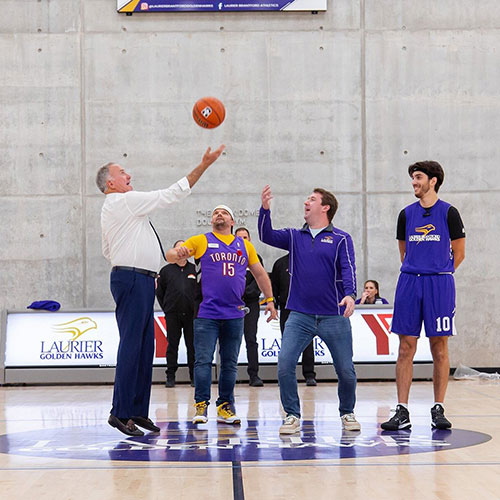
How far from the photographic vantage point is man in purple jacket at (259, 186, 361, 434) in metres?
6.71

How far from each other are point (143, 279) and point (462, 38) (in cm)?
866

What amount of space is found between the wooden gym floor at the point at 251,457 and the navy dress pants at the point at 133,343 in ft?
0.87

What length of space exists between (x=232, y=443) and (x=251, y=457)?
69 cm

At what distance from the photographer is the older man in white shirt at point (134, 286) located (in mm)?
6523

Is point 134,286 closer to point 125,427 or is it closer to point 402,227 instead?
point 125,427

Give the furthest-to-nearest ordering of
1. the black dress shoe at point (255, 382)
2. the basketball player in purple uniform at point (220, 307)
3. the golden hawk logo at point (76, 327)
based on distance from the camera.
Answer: the golden hawk logo at point (76, 327), the black dress shoe at point (255, 382), the basketball player in purple uniform at point (220, 307)

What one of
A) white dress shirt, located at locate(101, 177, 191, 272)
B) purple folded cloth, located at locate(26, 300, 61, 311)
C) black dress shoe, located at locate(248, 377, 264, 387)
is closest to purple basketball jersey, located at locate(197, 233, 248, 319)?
white dress shirt, located at locate(101, 177, 191, 272)

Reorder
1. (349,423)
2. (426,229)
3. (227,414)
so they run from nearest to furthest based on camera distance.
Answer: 1. (349,423)
2. (426,229)
3. (227,414)

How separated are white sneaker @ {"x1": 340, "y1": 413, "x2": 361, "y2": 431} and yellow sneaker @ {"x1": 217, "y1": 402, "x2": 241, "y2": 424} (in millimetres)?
984

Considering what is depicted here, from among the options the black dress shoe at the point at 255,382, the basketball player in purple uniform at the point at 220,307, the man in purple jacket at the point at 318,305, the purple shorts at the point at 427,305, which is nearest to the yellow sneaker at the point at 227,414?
the basketball player in purple uniform at the point at 220,307

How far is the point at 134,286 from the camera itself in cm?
657

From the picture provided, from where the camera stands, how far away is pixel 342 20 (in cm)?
1347

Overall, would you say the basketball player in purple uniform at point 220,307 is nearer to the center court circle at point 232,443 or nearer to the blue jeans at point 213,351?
the blue jeans at point 213,351

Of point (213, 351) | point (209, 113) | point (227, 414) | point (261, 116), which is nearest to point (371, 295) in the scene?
point (261, 116)
